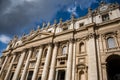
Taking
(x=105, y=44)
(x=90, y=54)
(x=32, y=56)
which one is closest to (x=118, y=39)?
(x=105, y=44)

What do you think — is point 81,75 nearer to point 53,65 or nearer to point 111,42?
point 53,65

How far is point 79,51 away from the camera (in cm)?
1916

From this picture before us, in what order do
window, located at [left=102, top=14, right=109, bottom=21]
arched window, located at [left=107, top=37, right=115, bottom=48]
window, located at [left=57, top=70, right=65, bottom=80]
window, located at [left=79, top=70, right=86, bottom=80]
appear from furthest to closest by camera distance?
window, located at [left=102, top=14, right=109, bottom=21]
window, located at [left=57, top=70, right=65, bottom=80]
arched window, located at [left=107, top=37, right=115, bottom=48]
window, located at [left=79, top=70, right=86, bottom=80]

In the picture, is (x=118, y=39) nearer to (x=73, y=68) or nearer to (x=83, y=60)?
(x=83, y=60)

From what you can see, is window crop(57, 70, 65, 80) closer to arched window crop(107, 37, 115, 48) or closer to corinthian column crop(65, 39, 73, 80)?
corinthian column crop(65, 39, 73, 80)

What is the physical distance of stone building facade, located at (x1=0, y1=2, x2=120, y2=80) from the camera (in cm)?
1634

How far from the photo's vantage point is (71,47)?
1988 cm

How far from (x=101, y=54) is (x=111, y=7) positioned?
9.61 m

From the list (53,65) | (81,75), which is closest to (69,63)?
(81,75)

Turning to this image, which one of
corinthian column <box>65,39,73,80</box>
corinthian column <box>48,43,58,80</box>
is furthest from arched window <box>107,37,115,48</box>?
corinthian column <box>48,43,58,80</box>

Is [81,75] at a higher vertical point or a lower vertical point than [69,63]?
lower

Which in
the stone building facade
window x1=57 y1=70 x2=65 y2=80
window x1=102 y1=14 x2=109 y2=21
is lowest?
window x1=57 y1=70 x2=65 y2=80

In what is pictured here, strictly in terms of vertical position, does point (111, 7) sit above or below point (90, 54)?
above

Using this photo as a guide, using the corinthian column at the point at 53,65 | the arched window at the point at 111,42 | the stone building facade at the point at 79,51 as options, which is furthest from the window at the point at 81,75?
the arched window at the point at 111,42
